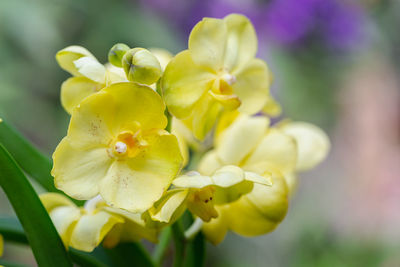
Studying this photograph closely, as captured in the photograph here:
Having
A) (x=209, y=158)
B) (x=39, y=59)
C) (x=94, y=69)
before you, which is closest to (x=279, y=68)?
(x=39, y=59)

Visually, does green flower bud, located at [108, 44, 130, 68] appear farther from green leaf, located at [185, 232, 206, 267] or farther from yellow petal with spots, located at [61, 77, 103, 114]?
green leaf, located at [185, 232, 206, 267]

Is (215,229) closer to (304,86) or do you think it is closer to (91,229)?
(91,229)

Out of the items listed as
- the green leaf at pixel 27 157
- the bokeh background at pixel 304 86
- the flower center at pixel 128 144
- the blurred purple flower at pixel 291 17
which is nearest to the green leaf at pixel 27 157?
the green leaf at pixel 27 157

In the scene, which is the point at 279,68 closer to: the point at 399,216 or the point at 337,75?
the point at 337,75

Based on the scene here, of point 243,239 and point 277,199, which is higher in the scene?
point 277,199

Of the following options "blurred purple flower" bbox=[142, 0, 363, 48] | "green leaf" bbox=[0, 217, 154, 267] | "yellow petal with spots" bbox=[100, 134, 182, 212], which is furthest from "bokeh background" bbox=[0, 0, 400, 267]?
"yellow petal with spots" bbox=[100, 134, 182, 212]

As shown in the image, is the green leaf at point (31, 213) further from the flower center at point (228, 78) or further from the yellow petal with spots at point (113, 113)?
the flower center at point (228, 78)
